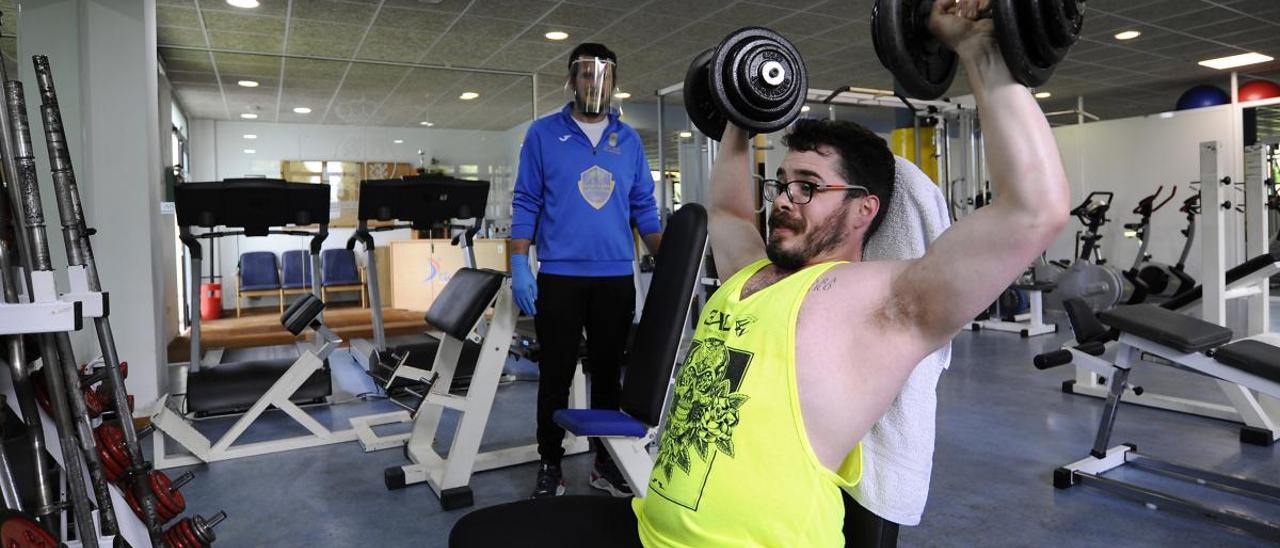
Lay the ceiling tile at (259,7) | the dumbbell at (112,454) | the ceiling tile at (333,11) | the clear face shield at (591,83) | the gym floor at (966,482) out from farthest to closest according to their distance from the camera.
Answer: the ceiling tile at (333,11) < the ceiling tile at (259,7) < the clear face shield at (591,83) < the gym floor at (966,482) < the dumbbell at (112,454)

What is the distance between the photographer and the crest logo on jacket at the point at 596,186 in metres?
2.34

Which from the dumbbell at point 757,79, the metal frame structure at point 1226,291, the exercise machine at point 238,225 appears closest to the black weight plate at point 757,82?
the dumbbell at point 757,79

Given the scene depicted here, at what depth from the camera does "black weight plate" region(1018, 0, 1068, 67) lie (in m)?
0.73

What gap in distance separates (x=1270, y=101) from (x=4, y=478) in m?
10.0

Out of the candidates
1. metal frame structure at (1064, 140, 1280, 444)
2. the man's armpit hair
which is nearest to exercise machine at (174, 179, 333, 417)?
the man's armpit hair

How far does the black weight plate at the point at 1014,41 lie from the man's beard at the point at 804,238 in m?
0.39

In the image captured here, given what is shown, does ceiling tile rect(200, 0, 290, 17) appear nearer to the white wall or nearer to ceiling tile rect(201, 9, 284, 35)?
ceiling tile rect(201, 9, 284, 35)

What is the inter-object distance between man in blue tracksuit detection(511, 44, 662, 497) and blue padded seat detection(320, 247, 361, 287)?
186 inches

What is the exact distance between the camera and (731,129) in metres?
1.37

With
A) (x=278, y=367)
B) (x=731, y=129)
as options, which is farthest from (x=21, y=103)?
(x=278, y=367)

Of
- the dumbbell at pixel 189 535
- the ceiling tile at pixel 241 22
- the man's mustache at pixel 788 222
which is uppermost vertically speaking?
the ceiling tile at pixel 241 22

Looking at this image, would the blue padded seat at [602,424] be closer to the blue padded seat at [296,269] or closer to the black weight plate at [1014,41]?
the black weight plate at [1014,41]

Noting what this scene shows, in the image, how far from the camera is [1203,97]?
28.0ft

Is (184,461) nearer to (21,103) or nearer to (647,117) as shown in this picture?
(21,103)
